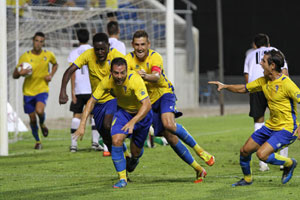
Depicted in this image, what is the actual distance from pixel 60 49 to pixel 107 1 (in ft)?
24.0

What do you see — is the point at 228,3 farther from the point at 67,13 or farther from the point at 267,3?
the point at 67,13

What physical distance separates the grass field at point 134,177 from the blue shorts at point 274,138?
0.49 metres

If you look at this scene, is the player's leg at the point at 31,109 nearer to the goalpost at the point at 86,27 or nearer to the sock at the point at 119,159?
the goalpost at the point at 86,27

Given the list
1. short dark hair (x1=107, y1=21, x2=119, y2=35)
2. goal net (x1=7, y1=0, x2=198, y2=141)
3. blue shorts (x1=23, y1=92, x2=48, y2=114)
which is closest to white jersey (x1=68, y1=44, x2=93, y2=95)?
short dark hair (x1=107, y1=21, x2=119, y2=35)

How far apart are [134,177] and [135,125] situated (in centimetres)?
96

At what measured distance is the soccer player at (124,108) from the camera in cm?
839

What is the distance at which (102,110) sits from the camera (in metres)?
9.92

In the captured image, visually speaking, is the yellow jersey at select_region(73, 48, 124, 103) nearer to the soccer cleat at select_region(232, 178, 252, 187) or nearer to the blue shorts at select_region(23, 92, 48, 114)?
the soccer cleat at select_region(232, 178, 252, 187)

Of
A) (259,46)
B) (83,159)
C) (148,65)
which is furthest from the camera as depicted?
(83,159)

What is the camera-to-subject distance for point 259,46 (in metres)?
10.6

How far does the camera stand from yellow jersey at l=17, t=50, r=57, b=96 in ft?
47.7

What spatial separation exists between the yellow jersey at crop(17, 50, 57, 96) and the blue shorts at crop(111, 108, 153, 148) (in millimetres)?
5887

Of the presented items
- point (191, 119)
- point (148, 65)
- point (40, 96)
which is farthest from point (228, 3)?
point (148, 65)

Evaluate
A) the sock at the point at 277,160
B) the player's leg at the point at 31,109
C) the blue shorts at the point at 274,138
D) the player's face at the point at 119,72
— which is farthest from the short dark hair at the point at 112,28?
the sock at the point at 277,160
